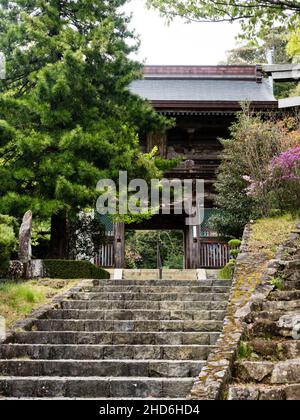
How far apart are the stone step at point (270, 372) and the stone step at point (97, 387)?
692 mm

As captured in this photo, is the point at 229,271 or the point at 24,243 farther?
the point at 229,271

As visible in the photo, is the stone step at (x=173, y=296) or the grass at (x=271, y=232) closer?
the stone step at (x=173, y=296)

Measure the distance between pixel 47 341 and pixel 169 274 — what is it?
27.5ft

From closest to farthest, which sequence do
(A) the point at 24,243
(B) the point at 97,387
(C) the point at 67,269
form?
(B) the point at 97,387 < (A) the point at 24,243 < (C) the point at 67,269

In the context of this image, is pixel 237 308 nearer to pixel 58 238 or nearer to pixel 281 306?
pixel 281 306

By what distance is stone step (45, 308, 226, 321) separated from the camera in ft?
25.9

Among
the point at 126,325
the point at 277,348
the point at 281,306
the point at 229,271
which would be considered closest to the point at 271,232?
the point at 229,271

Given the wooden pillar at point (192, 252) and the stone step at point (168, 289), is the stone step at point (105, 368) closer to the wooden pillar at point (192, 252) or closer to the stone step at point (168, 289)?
the stone step at point (168, 289)

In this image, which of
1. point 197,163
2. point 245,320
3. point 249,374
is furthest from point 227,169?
point 249,374

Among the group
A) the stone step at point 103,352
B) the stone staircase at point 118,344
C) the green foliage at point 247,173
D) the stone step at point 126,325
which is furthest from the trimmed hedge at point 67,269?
the green foliage at point 247,173

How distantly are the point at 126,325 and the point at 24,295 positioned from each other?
2.08 meters

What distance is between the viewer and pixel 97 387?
5.74 m

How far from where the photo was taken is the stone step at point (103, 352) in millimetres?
6641

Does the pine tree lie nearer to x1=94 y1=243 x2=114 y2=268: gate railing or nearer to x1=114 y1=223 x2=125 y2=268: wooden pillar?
x1=114 y1=223 x2=125 y2=268: wooden pillar
